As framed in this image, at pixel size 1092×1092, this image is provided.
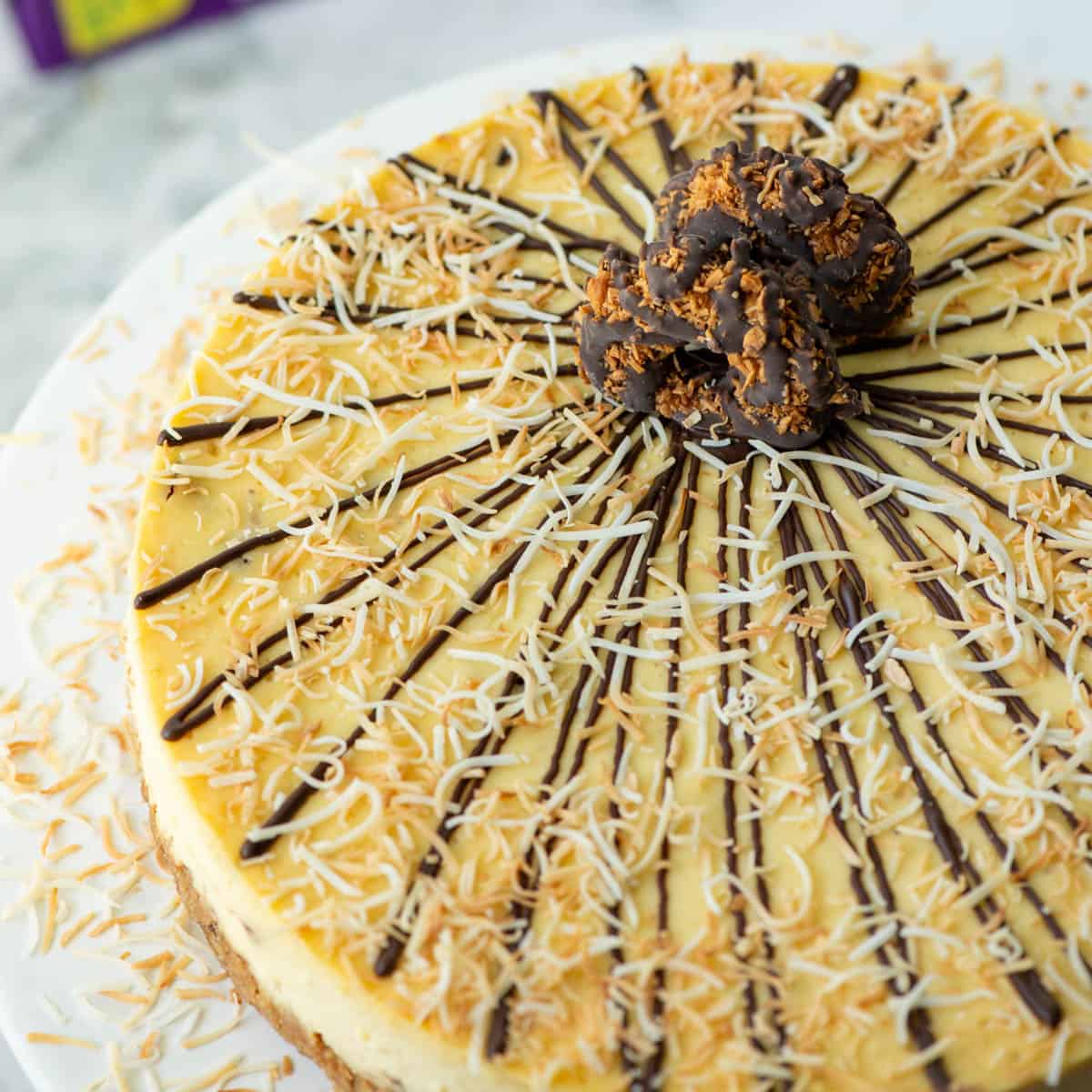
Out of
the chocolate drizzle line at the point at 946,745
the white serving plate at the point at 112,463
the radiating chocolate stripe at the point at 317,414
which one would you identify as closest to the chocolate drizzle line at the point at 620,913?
the chocolate drizzle line at the point at 946,745

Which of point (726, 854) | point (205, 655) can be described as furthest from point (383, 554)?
point (726, 854)

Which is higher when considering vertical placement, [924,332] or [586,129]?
[586,129]

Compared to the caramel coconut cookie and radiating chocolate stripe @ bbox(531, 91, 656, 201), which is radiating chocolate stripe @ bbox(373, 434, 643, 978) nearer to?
the caramel coconut cookie

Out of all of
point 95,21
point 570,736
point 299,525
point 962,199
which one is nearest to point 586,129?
point 962,199

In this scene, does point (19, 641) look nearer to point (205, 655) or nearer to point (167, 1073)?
point (205, 655)

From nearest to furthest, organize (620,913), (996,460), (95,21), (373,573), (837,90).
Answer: (620,913) < (373,573) < (996,460) < (837,90) < (95,21)

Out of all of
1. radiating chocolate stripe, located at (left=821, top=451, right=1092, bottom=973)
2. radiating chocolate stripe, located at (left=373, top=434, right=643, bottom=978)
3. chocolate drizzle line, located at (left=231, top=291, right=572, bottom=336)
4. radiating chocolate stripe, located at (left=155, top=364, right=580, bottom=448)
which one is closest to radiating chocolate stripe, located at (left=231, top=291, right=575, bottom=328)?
chocolate drizzle line, located at (left=231, top=291, right=572, bottom=336)

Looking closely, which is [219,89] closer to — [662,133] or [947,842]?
[662,133]
